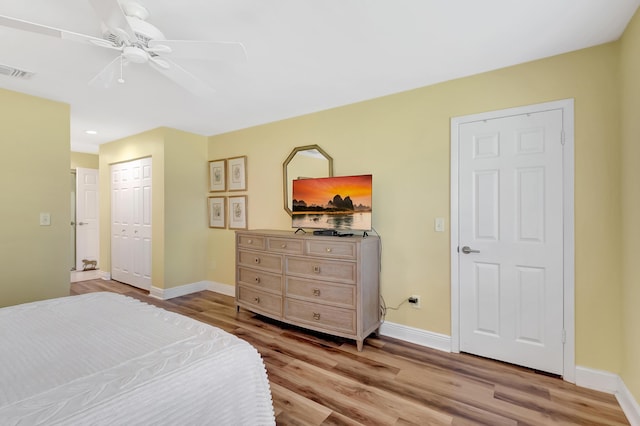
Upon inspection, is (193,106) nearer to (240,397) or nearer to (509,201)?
(240,397)

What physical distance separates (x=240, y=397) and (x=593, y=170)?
266cm

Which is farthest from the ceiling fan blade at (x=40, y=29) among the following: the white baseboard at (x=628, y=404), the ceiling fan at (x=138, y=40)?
the white baseboard at (x=628, y=404)

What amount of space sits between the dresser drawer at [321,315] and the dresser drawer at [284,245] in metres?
0.51

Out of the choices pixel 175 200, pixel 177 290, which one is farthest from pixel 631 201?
pixel 177 290

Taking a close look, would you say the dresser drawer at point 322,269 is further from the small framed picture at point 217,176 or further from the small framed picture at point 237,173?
the small framed picture at point 217,176

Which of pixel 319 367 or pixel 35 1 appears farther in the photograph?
pixel 319 367

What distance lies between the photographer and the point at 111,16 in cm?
138

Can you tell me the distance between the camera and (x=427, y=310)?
8.86ft

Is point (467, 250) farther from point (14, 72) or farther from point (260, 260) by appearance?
point (14, 72)

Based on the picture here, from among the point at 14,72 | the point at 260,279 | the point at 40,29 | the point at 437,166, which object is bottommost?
the point at 260,279

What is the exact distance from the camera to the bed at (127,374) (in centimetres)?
91

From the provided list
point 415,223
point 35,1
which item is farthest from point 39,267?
point 415,223

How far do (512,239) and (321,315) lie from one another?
179 cm

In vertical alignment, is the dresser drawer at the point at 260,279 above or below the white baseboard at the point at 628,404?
above
